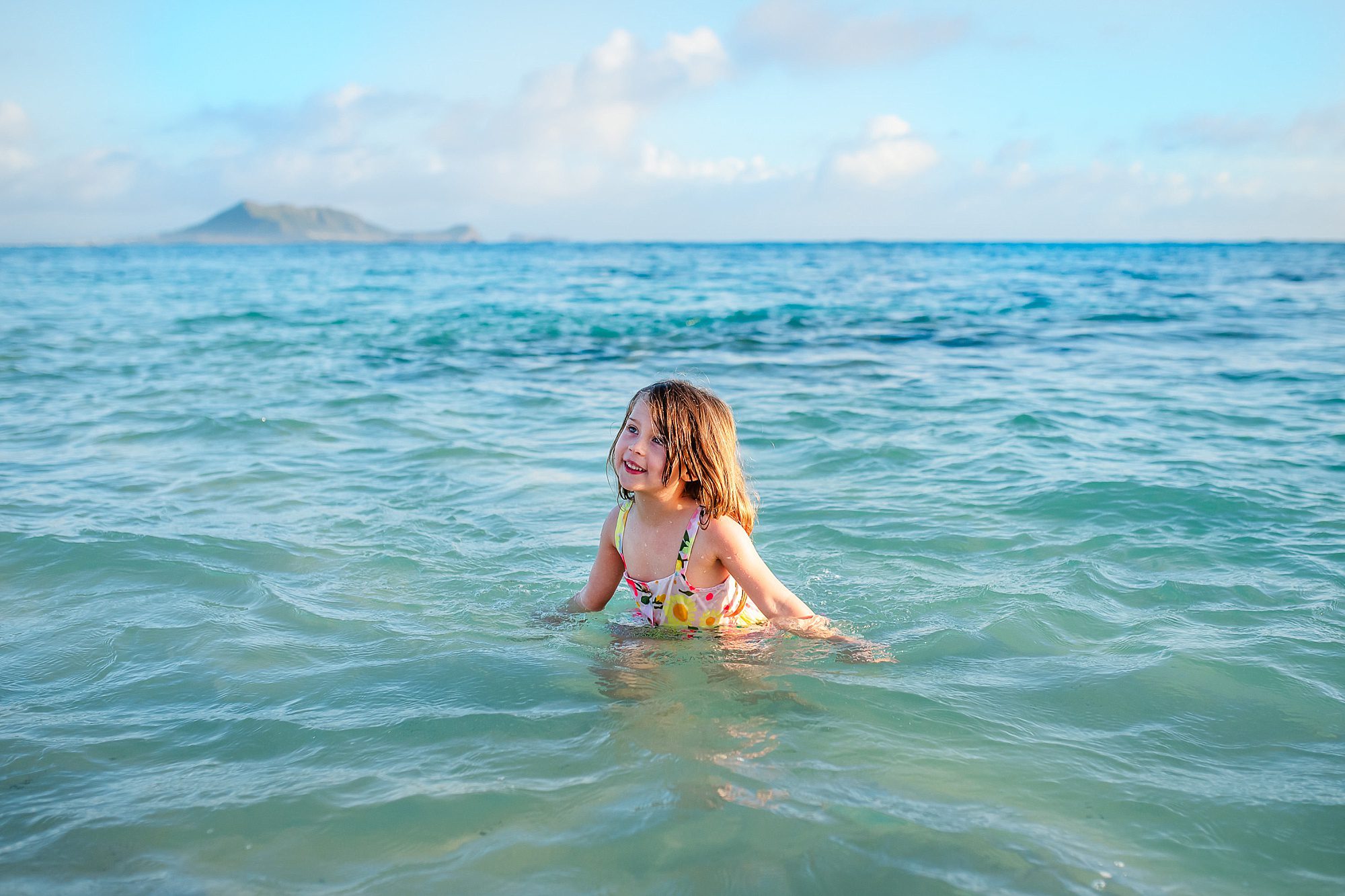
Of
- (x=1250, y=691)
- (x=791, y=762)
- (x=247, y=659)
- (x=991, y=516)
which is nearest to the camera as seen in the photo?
(x=791, y=762)

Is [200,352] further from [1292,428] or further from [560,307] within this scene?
[1292,428]

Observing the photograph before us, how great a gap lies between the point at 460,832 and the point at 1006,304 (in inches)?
872

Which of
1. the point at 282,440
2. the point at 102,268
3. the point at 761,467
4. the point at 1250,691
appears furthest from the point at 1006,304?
the point at 102,268

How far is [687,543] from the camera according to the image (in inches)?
151

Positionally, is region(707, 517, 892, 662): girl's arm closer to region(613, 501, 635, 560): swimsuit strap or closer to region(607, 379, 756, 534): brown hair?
region(607, 379, 756, 534): brown hair

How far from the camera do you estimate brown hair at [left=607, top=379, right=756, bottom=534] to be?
3.66 meters

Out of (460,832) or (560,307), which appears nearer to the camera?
(460,832)

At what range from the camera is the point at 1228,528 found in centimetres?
537

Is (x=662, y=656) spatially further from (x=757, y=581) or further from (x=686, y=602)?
(x=757, y=581)

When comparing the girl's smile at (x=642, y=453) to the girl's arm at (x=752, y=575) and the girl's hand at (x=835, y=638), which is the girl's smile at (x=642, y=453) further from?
the girl's hand at (x=835, y=638)

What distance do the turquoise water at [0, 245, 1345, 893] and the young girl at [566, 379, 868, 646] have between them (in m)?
0.16

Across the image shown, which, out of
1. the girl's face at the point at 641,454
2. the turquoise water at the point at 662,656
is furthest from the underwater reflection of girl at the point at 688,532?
the turquoise water at the point at 662,656

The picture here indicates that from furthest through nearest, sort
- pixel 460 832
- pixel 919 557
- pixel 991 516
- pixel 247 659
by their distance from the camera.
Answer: pixel 991 516 → pixel 919 557 → pixel 247 659 → pixel 460 832

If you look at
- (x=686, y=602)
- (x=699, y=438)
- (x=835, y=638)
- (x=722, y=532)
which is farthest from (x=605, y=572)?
(x=835, y=638)
